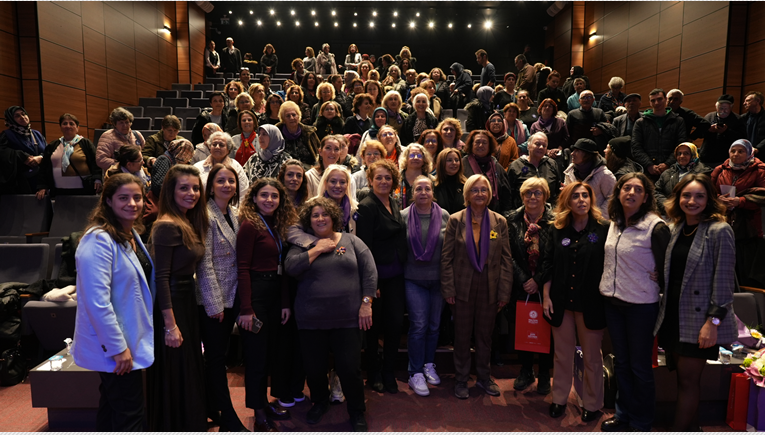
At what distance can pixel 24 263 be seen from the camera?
12.8ft

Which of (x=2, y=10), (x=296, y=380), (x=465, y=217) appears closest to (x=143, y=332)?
(x=296, y=380)

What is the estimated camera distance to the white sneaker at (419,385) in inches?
122

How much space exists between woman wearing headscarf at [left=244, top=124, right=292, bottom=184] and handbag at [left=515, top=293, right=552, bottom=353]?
2318 mm

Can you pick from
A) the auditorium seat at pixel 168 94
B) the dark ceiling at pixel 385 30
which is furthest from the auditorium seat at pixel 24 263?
the dark ceiling at pixel 385 30

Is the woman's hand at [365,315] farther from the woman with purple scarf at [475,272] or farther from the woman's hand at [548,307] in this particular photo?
the woman's hand at [548,307]

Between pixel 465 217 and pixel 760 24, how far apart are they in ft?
21.9

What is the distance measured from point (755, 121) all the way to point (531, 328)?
4.50 meters

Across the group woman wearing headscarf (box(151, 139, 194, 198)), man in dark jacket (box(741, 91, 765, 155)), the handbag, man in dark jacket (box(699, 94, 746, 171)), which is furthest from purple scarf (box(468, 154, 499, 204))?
man in dark jacket (box(741, 91, 765, 155))

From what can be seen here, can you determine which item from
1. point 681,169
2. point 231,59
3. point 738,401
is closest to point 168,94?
point 231,59

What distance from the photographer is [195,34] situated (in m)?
12.6

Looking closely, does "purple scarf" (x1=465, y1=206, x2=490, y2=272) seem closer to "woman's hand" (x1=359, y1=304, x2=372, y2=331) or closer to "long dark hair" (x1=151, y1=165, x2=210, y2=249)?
"woman's hand" (x1=359, y1=304, x2=372, y2=331)

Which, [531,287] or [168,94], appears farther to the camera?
[168,94]

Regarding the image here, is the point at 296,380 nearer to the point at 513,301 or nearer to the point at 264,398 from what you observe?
the point at 264,398

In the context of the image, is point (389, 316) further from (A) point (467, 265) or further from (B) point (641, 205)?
(B) point (641, 205)
